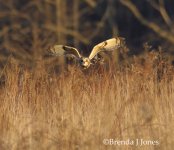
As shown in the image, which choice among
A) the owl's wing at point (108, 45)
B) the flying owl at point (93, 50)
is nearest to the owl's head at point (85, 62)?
the flying owl at point (93, 50)

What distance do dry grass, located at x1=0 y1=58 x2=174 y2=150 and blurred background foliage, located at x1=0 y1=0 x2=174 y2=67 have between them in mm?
12029

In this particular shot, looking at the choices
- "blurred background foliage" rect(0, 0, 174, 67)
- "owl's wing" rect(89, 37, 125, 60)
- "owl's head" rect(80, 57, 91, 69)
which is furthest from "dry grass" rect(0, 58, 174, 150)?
"blurred background foliage" rect(0, 0, 174, 67)

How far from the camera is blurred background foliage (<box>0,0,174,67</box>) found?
22641 mm

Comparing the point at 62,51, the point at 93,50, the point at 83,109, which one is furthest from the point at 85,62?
the point at 83,109

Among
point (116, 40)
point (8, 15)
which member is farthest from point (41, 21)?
point (116, 40)

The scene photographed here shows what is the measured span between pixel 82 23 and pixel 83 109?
57.7 ft

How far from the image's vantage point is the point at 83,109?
833 centimetres

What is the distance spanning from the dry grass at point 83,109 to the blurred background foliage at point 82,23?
39.5 ft

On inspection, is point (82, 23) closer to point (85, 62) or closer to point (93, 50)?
point (93, 50)

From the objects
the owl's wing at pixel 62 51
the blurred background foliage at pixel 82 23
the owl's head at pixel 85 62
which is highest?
the blurred background foliage at pixel 82 23

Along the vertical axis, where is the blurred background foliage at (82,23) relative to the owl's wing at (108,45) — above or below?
above

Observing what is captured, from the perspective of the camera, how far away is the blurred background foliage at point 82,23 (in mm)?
22641

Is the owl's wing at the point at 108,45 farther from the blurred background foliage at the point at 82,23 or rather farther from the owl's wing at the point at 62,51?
the blurred background foliage at the point at 82,23

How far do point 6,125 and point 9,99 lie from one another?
19.9 inches
